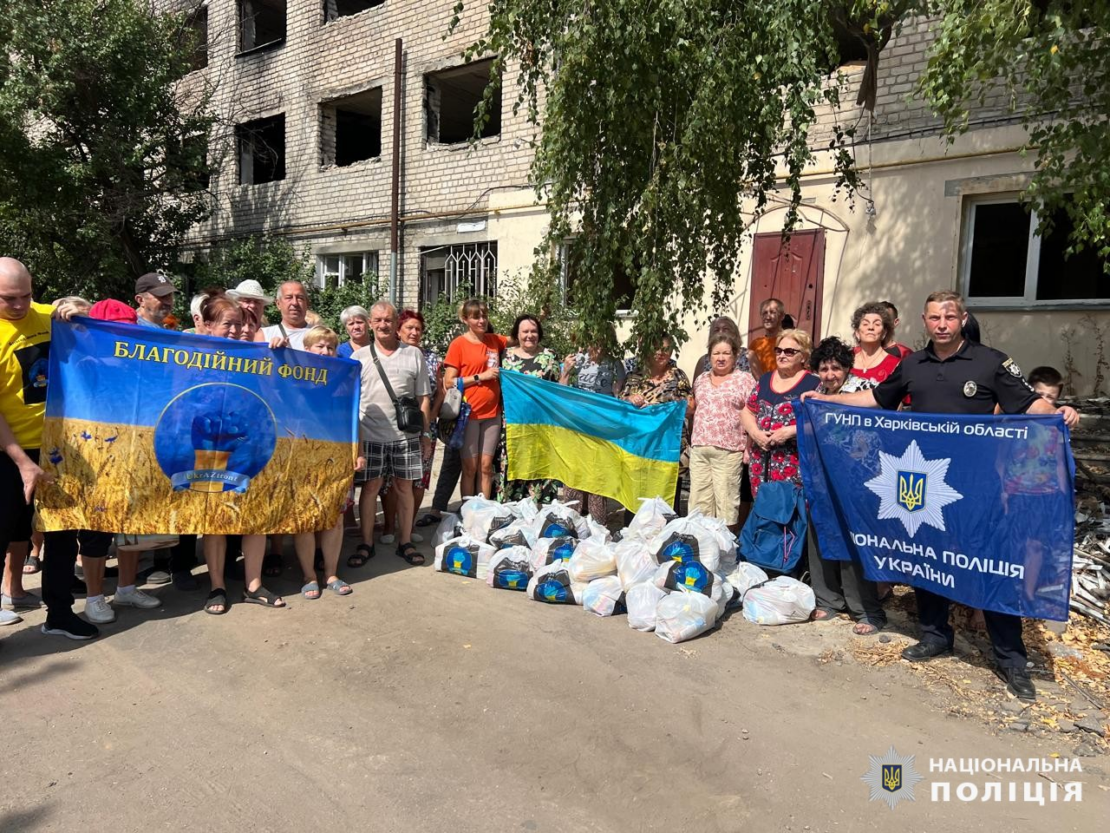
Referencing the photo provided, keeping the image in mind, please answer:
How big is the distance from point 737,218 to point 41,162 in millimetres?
11832

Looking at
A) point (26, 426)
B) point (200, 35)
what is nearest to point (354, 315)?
point (26, 426)

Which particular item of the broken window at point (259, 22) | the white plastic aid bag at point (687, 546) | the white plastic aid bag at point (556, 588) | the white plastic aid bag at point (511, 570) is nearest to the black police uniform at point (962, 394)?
the white plastic aid bag at point (687, 546)

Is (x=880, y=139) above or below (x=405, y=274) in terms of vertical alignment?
above

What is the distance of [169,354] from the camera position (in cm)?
408

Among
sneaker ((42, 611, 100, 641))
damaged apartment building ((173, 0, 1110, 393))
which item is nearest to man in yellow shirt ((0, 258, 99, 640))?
sneaker ((42, 611, 100, 641))

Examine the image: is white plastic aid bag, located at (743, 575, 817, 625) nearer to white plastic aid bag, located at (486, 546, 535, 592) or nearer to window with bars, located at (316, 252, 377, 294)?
white plastic aid bag, located at (486, 546, 535, 592)

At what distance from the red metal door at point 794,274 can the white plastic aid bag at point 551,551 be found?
541 cm

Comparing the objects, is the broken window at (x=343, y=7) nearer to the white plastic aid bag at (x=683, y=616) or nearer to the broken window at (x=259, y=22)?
the broken window at (x=259, y=22)

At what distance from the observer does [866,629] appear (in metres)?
4.11

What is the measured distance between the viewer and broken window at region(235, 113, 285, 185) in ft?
50.4

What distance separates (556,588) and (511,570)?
391mm

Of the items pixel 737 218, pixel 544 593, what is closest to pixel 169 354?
pixel 544 593

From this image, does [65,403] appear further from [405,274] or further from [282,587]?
[405,274]

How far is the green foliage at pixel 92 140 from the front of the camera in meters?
11.5
